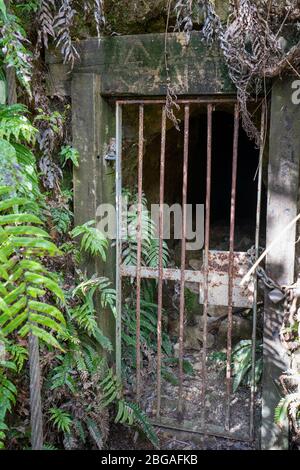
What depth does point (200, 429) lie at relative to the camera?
131 inches

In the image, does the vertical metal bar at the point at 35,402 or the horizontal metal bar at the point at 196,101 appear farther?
the horizontal metal bar at the point at 196,101

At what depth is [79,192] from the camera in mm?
3260

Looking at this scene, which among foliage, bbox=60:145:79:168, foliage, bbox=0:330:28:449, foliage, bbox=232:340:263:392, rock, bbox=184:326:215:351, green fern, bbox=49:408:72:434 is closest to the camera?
foliage, bbox=0:330:28:449

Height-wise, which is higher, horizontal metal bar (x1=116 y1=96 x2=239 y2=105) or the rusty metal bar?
horizontal metal bar (x1=116 y1=96 x2=239 y2=105)

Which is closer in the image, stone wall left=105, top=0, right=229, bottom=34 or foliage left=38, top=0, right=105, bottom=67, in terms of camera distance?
foliage left=38, top=0, right=105, bottom=67

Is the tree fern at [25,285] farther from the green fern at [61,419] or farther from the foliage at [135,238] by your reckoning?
the foliage at [135,238]

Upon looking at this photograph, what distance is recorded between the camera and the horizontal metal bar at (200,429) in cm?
326

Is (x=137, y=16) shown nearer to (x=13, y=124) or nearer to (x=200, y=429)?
(x=13, y=124)

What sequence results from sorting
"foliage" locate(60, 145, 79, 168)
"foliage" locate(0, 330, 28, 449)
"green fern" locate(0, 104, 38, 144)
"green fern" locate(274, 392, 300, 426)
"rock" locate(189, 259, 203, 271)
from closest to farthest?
"foliage" locate(0, 330, 28, 449), "green fern" locate(0, 104, 38, 144), "green fern" locate(274, 392, 300, 426), "foliage" locate(60, 145, 79, 168), "rock" locate(189, 259, 203, 271)

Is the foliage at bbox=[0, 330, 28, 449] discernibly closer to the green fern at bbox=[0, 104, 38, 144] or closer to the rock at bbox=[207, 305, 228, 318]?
the green fern at bbox=[0, 104, 38, 144]

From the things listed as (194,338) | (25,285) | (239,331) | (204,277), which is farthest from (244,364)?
(25,285)

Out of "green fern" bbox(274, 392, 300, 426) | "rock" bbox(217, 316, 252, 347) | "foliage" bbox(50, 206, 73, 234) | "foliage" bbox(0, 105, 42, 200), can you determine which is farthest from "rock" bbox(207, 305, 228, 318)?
"foliage" bbox(0, 105, 42, 200)

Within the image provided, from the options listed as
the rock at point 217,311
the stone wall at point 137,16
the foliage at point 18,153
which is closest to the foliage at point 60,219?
the foliage at point 18,153

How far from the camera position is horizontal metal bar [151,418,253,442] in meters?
3.26
